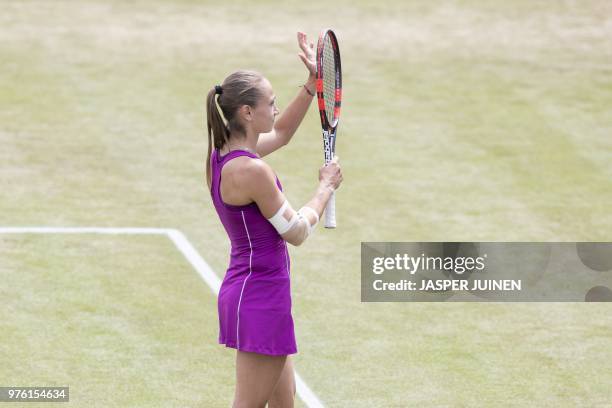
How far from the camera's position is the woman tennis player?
6.32 metres

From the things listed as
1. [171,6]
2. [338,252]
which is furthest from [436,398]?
[171,6]

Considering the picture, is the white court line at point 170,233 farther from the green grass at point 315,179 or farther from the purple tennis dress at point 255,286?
the purple tennis dress at point 255,286

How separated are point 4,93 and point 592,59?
28.2ft

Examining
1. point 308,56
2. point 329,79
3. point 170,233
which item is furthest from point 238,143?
point 170,233

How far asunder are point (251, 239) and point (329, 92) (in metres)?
1.73

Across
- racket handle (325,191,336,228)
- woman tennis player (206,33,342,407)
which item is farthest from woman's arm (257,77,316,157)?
woman tennis player (206,33,342,407)

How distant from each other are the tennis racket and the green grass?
6.66ft

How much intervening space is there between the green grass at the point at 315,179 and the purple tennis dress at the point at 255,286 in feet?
7.03

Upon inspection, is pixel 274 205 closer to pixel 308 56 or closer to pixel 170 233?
pixel 308 56

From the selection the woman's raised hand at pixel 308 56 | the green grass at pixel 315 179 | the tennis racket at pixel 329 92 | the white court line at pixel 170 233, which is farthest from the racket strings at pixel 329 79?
the white court line at pixel 170 233

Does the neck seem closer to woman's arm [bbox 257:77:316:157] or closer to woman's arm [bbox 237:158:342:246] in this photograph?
woman's arm [bbox 237:158:342:246]

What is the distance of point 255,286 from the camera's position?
641 centimetres

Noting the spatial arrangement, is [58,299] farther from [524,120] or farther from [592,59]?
[592,59]

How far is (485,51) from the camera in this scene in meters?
19.1
